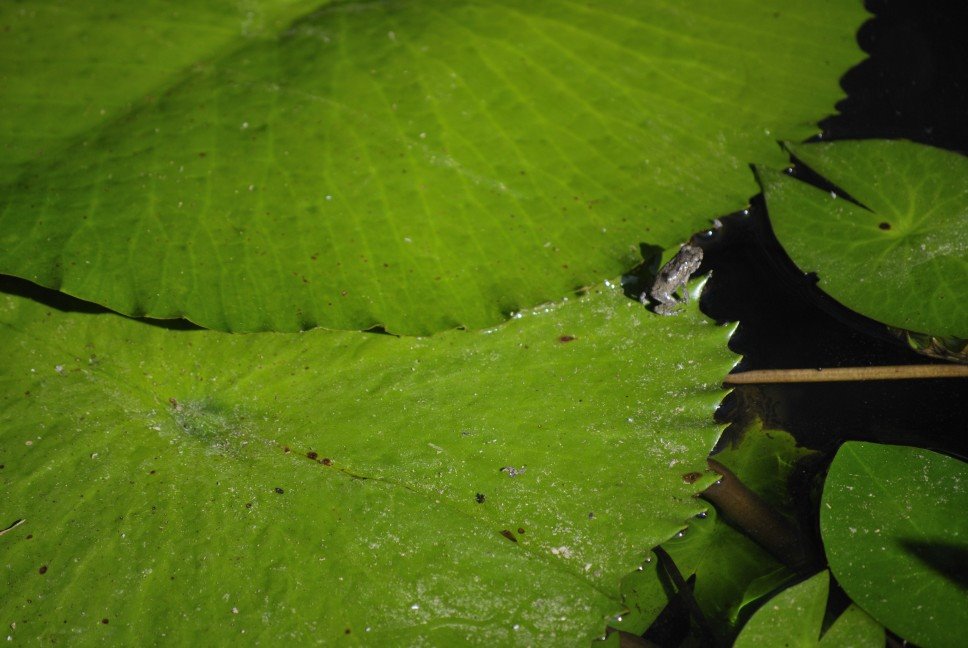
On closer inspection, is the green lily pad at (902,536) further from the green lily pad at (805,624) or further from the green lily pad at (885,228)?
the green lily pad at (885,228)

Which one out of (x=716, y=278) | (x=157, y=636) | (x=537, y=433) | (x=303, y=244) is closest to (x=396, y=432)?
(x=537, y=433)

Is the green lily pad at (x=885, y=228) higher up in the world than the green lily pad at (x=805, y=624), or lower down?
higher up

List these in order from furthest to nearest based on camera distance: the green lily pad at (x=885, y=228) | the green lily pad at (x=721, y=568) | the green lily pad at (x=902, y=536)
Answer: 1. the green lily pad at (x=885, y=228)
2. the green lily pad at (x=721, y=568)
3. the green lily pad at (x=902, y=536)

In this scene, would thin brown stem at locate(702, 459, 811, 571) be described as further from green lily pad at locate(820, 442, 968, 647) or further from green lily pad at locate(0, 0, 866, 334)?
green lily pad at locate(0, 0, 866, 334)

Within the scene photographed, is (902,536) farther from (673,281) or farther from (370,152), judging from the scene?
(370,152)

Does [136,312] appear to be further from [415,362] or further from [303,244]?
[415,362]

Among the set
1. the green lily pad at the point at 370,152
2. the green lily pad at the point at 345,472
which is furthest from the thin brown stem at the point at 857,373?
the green lily pad at the point at 370,152

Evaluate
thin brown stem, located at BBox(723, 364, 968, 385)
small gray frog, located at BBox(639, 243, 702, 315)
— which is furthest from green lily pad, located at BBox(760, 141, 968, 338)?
small gray frog, located at BBox(639, 243, 702, 315)
